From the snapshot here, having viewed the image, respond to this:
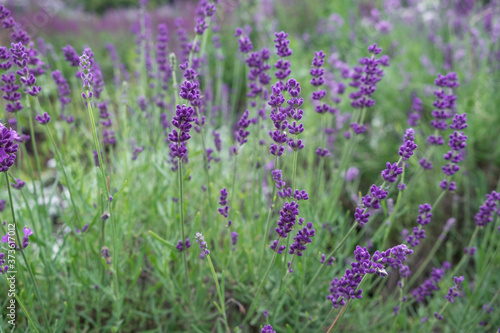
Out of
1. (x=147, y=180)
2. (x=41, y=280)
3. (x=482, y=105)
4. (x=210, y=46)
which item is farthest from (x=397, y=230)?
(x=210, y=46)

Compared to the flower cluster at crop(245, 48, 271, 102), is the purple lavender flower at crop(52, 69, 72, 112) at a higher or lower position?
lower

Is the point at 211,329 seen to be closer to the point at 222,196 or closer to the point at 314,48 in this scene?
the point at 222,196

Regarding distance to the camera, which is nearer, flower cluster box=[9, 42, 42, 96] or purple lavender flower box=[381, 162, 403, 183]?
purple lavender flower box=[381, 162, 403, 183]

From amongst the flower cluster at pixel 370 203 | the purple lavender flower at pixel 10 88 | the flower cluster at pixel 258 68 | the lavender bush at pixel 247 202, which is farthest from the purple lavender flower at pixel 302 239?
the purple lavender flower at pixel 10 88

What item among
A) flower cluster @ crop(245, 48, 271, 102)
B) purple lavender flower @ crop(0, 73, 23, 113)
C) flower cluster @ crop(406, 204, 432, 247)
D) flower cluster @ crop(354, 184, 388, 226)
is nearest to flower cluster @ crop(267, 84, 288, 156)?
flower cluster @ crop(354, 184, 388, 226)

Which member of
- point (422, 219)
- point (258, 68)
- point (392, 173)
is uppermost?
point (258, 68)

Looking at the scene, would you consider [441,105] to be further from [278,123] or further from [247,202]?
[247,202]

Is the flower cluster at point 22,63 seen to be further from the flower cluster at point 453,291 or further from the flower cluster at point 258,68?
the flower cluster at point 453,291

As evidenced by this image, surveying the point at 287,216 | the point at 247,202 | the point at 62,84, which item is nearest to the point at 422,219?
the point at 287,216

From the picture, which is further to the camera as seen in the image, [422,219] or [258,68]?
[258,68]

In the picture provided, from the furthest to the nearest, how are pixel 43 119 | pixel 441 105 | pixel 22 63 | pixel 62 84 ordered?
pixel 62 84, pixel 441 105, pixel 43 119, pixel 22 63

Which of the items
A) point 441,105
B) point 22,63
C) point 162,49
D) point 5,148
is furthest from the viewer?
point 162,49

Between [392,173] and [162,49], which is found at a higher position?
[162,49]

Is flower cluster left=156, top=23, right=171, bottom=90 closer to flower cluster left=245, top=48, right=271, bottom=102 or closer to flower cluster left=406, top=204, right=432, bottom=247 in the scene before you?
flower cluster left=245, top=48, right=271, bottom=102
